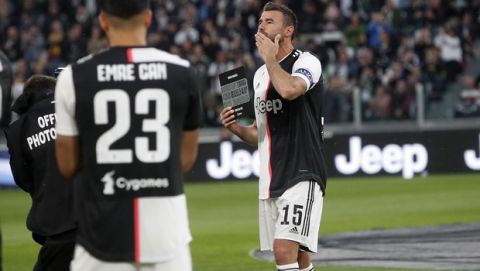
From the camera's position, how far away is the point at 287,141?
8.55m

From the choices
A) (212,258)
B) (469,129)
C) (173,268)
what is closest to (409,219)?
(212,258)

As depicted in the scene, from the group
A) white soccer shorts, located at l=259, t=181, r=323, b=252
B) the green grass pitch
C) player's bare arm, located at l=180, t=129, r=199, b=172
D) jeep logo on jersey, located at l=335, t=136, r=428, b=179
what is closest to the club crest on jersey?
white soccer shorts, located at l=259, t=181, r=323, b=252

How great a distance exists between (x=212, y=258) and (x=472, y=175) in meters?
10.2

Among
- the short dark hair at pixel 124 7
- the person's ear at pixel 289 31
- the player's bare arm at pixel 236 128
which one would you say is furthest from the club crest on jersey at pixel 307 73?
the short dark hair at pixel 124 7

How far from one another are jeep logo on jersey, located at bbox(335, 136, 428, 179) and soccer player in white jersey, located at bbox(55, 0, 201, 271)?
57.7 feet

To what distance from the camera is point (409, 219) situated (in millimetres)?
17047

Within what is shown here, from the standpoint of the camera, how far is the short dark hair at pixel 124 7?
537 cm

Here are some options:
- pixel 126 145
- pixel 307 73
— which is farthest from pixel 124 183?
pixel 307 73

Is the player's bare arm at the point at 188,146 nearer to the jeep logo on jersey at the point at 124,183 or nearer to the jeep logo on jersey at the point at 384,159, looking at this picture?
the jeep logo on jersey at the point at 124,183

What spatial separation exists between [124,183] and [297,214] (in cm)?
318

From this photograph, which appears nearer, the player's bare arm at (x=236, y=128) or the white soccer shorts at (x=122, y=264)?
the white soccer shorts at (x=122, y=264)

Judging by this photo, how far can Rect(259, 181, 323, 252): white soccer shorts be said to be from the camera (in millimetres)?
8391

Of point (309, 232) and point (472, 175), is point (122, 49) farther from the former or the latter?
point (472, 175)

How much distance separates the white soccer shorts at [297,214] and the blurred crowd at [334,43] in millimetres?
14449
